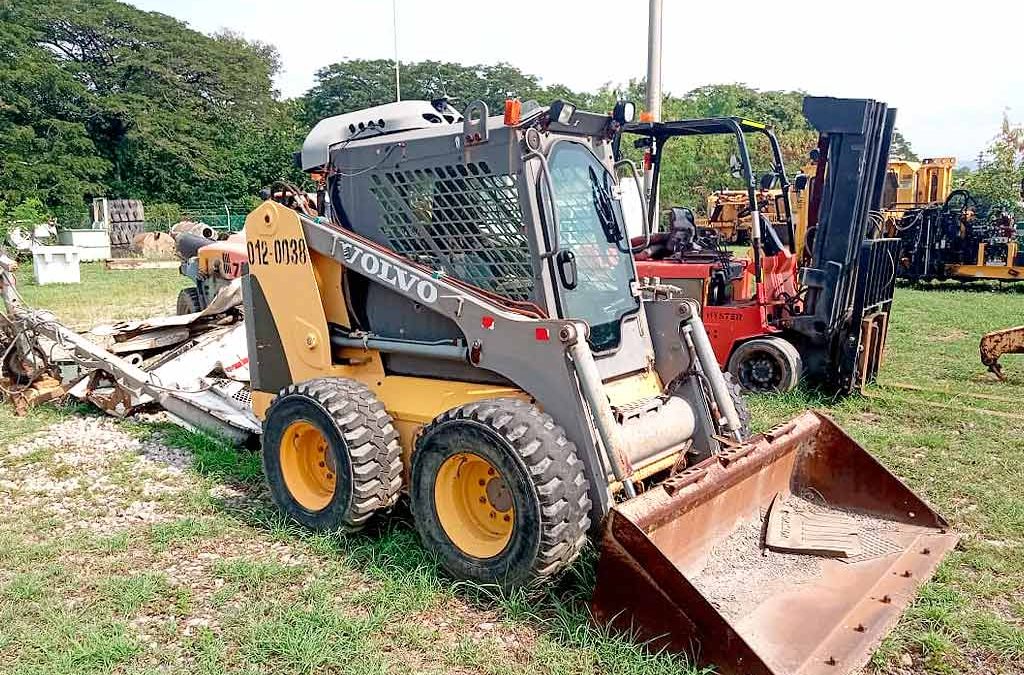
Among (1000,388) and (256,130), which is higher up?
(256,130)

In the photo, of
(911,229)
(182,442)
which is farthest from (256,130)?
(182,442)

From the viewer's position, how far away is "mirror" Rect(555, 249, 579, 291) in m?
4.12

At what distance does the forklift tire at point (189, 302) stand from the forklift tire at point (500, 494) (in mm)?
6655

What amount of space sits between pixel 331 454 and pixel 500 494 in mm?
1006

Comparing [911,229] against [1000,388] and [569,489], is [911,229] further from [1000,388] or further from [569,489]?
[569,489]

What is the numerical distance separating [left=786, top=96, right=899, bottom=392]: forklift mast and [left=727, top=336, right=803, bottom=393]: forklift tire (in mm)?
257

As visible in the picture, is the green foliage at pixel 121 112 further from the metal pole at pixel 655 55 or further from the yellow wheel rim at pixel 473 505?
the yellow wheel rim at pixel 473 505

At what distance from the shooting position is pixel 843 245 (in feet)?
23.9

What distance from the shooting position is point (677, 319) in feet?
15.2

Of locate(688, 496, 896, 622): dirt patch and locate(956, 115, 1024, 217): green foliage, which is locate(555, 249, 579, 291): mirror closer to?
locate(688, 496, 896, 622): dirt patch

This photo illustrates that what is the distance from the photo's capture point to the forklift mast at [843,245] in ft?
23.7

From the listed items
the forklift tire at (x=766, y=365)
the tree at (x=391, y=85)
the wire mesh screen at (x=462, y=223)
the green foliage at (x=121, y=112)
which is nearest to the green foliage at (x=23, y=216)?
the green foliage at (x=121, y=112)

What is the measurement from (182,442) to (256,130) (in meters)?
34.6

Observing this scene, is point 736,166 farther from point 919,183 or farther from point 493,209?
point 919,183
